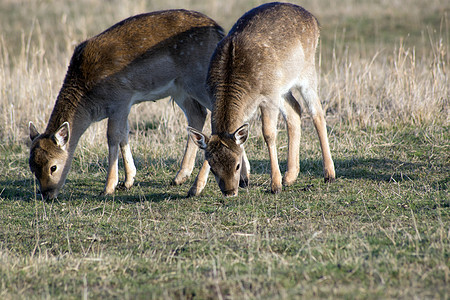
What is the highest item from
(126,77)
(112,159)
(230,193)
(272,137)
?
(126,77)

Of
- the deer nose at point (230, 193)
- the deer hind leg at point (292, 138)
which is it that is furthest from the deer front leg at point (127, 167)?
the deer hind leg at point (292, 138)

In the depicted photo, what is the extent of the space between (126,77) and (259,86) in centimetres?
214

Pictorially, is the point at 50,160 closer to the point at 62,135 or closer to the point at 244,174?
the point at 62,135

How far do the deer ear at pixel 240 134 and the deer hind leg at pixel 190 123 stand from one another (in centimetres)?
172

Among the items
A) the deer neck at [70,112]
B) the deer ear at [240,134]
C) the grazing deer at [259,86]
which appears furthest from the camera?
the deer neck at [70,112]

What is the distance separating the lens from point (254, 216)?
21.9ft

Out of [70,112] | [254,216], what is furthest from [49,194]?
[254,216]

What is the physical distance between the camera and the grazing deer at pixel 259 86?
7.25 m

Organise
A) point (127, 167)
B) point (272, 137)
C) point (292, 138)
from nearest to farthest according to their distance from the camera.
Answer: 1. point (272, 137)
2. point (292, 138)
3. point (127, 167)

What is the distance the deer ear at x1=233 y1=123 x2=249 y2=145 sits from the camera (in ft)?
23.3

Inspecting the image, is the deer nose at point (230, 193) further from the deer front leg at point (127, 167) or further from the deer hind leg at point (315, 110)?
the deer front leg at point (127, 167)

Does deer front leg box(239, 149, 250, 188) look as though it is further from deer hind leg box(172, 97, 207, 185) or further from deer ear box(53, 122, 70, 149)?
deer ear box(53, 122, 70, 149)

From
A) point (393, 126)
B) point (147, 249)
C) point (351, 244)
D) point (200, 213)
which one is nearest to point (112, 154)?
point (200, 213)

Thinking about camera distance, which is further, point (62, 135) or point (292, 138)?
point (292, 138)
